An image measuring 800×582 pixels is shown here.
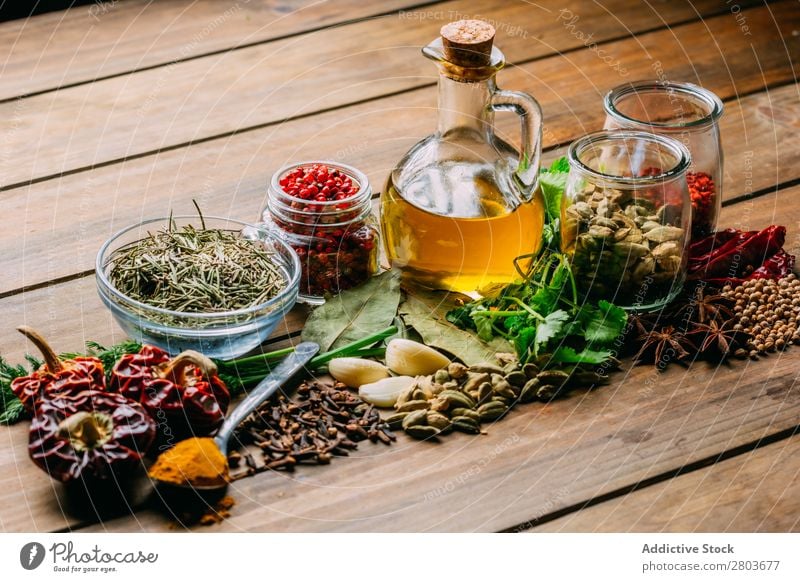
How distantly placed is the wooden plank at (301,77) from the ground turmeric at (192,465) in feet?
1.76

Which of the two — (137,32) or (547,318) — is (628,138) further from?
(137,32)

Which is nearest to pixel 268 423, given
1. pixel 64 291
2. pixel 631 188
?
pixel 64 291

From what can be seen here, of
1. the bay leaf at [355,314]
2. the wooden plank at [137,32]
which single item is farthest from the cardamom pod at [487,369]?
the wooden plank at [137,32]

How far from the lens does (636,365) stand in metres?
0.98

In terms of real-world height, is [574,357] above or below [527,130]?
below

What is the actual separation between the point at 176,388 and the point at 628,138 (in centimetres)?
51

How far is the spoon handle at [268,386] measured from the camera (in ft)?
2.84

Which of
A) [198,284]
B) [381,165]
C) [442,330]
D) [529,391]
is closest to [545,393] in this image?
[529,391]

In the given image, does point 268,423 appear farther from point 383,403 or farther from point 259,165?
point 259,165

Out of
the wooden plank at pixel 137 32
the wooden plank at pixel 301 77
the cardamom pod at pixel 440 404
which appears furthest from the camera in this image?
the wooden plank at pixel 137 32

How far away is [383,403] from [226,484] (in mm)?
159

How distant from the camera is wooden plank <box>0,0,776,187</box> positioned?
4.31ft

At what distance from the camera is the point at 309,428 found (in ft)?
2.94

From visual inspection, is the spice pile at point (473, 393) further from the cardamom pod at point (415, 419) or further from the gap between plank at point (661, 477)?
the gap between plank at point (661, 477)
